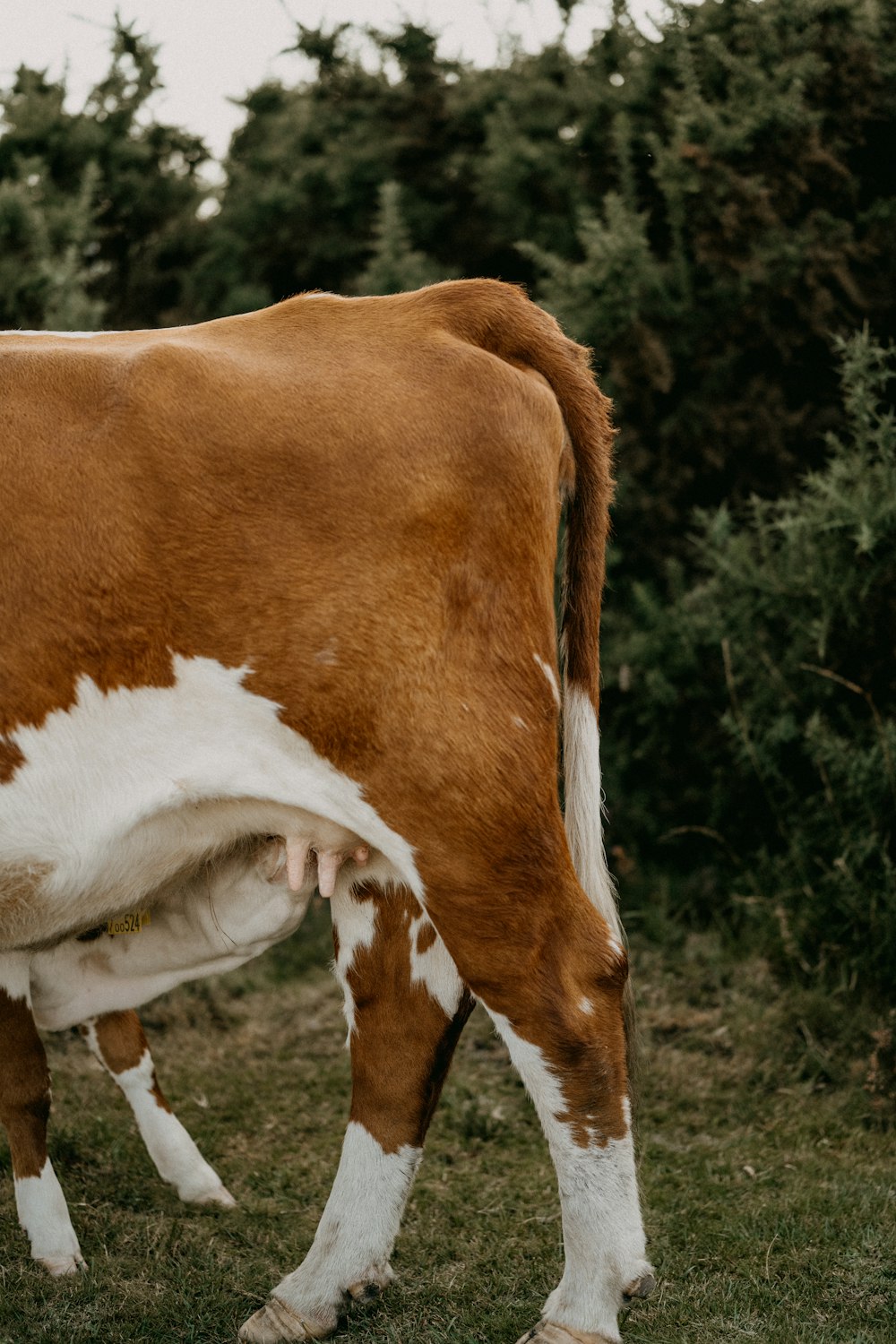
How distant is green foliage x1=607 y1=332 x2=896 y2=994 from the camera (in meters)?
4.68

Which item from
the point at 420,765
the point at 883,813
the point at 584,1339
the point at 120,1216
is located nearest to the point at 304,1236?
the point at 120,1216

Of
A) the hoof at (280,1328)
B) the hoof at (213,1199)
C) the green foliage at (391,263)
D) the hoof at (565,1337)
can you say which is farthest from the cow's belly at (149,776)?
the green foliage at (391,263)

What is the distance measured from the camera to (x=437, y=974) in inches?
119

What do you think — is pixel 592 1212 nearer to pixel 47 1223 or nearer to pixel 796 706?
pixel 47 1223

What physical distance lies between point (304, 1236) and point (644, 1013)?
1790 millimetres

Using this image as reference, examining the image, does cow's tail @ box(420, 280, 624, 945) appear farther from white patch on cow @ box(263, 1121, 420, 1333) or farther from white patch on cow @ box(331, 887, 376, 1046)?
white patch on cow @ box(263, 1121, 420, 1333)

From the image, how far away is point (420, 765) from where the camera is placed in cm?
249

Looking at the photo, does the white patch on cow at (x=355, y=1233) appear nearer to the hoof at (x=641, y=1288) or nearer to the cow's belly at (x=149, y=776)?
the hoof at (x=641, y=1288)

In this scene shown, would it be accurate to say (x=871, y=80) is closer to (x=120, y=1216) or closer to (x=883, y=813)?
(x=883, y=813)

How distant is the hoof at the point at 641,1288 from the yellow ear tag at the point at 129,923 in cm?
133

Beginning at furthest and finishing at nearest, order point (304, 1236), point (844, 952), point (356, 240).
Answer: point (356, 240) < point (844, 952) < point (304, 1236)

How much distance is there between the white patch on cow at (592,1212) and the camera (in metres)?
2.58

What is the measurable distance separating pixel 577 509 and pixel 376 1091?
1321mm

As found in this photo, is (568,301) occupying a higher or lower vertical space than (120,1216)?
higher
